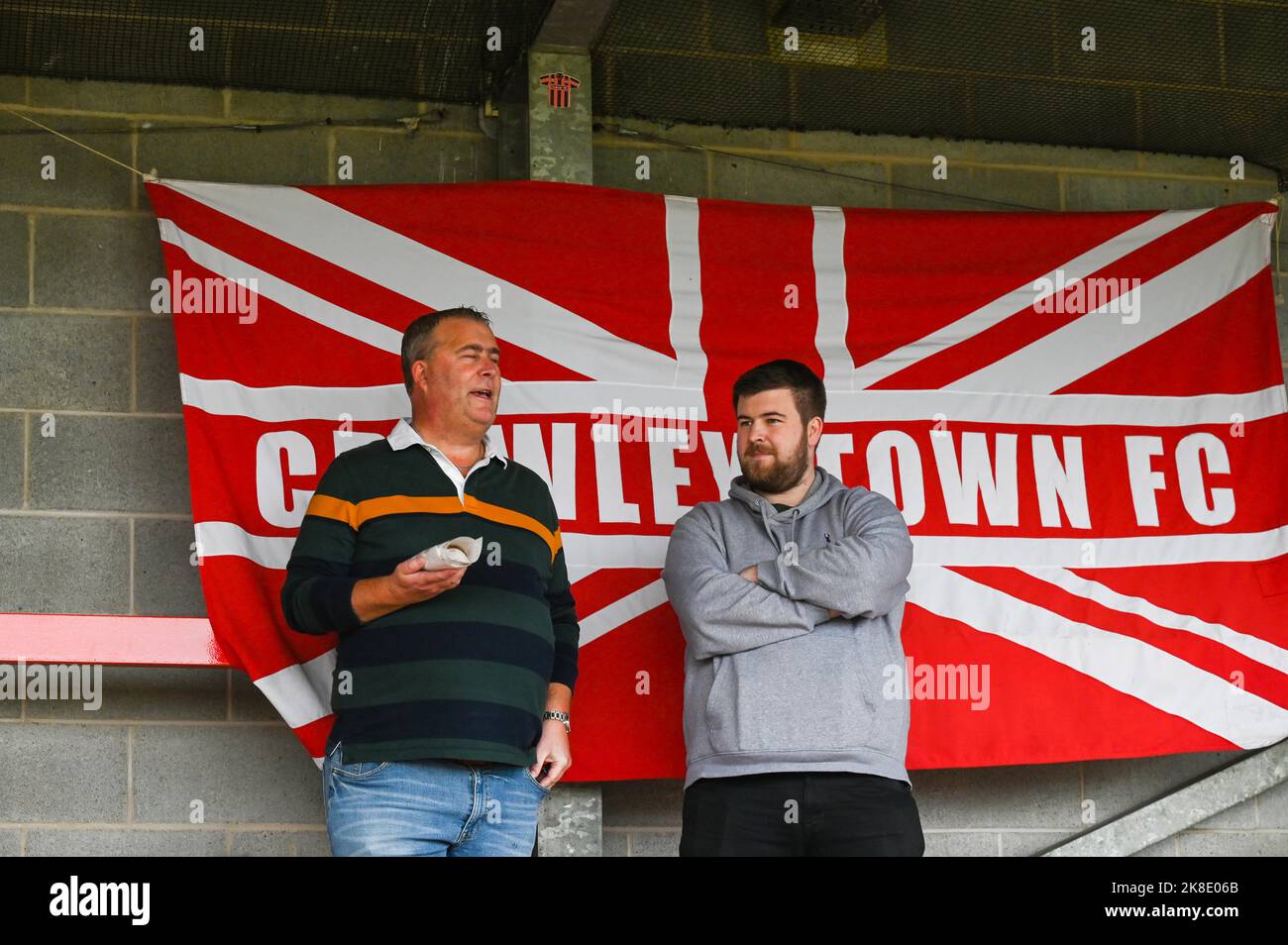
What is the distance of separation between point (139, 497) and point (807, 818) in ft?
5.52

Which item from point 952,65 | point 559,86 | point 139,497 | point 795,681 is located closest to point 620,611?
point 795,681

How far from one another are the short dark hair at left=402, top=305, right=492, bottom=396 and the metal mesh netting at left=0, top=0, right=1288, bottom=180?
3.11 feet

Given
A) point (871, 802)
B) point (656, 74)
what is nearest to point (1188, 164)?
point (656, 74)

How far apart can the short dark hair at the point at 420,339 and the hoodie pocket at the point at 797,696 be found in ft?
2.41

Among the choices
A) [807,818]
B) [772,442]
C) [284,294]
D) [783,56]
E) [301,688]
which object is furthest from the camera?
[783,56]

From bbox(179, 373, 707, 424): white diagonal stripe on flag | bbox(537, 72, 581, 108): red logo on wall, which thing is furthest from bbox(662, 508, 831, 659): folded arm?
bbox(537, 72, 581, 108): red logo on wall

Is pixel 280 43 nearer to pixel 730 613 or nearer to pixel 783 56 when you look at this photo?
pixel 783 56

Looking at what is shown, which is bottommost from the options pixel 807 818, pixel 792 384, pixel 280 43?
pixel 807 818

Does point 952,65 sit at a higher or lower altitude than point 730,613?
higher

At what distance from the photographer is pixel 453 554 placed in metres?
1.96

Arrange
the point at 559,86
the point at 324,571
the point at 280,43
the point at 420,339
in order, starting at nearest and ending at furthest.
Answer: the point at 324,571 < the point at 420,339 < the point at 280,43 < the point at 559,86
